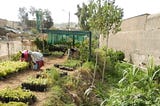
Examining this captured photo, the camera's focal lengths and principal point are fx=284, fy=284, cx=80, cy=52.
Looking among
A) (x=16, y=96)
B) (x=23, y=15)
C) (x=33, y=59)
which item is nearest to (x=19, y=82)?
(x=16, y=96)

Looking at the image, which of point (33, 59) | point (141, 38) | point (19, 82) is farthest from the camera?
point (141, 38)

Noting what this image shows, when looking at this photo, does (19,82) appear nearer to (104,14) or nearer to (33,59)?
(33,59)

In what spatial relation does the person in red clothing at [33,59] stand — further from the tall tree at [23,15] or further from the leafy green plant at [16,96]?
the tall tree at [23,15]

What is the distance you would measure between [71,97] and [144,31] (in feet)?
34.1

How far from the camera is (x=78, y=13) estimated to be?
5119 cm

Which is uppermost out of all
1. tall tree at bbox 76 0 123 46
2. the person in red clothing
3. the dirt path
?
tall tree at bbox 76 0 123 46

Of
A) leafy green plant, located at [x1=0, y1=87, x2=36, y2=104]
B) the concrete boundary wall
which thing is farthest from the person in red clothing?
the concrete boundary wall

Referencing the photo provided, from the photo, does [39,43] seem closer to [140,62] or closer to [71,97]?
[140,62]

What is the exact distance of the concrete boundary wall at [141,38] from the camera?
54.0ft

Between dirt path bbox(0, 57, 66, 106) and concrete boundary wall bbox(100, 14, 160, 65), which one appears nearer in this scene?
dirt path bbox(0, 57, 66, 106)

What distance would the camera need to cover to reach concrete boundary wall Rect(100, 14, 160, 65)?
16.5 m

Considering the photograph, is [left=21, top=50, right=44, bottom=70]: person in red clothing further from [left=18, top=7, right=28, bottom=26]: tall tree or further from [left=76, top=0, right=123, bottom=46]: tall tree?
[left=18, top=7, right=28, bottom=26]: tall tree

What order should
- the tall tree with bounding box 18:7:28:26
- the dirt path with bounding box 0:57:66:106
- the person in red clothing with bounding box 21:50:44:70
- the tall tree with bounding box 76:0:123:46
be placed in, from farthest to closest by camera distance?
1. the tall tree with bounding box 18:7:28:26
2. the person in red clothing with bounding box 21:50:44:70
3. the tall tree with bounding box 76:0:123:46
4. the dirt path with bounding box 0:57:66:106

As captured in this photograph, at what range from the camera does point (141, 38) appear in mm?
19203
